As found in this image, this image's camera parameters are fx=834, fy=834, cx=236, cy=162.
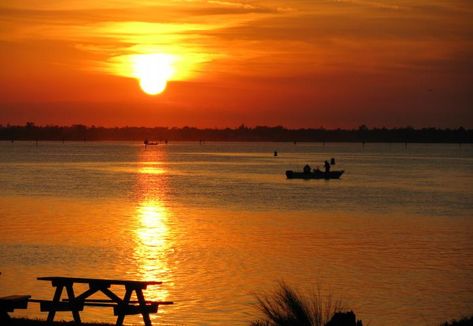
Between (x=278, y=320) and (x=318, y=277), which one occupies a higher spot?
(x=278, y=320)

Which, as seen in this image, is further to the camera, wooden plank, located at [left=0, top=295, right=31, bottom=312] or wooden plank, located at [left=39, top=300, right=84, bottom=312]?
wooden plank, located at [left=39, top=300, right=84, bottom=312]

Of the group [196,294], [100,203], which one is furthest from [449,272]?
[100,203]

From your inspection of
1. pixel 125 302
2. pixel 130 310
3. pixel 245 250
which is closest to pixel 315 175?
pixel 245 250

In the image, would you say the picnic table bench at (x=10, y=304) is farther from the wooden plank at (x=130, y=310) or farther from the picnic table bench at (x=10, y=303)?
the wooden plank at (x=130, y=310)

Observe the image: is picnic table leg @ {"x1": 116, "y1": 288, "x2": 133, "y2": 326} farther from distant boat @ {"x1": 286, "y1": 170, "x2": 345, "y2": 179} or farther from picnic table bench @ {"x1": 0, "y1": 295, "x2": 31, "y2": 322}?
distant boat @ {"x1": 286, "y1": 170, "x2": 345, "y2": 179}

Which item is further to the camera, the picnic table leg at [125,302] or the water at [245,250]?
the water at [245,250]

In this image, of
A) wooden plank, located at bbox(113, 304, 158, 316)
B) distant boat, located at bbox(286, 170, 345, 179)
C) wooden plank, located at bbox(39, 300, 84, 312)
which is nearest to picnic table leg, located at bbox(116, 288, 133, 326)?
wooden plank, located at bbox(113, 304, 158, 316)

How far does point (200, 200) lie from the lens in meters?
78.8

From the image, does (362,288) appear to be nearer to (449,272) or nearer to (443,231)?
(449,272)

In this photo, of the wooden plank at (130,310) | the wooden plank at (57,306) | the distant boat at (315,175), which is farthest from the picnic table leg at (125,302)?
the distant boat at (315,175)

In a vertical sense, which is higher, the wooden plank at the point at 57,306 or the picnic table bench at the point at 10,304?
the picnic table bench at the point at 10,304

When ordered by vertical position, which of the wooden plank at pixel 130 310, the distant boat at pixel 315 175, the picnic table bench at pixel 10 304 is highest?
the picnic table bench at pixel 10 304

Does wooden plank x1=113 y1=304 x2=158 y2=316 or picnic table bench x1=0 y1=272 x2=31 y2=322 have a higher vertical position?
picnic table bench x1=0 y1=272 x2=31 y2=322

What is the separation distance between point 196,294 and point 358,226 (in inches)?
1051
